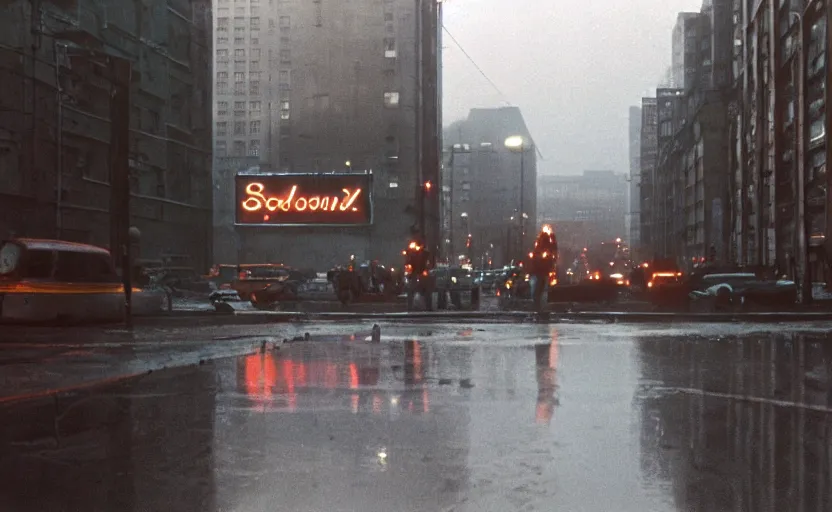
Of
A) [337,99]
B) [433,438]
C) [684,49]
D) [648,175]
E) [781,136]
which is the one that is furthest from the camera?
[648,175]

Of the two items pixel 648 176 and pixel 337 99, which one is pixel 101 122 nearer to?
pixel 337 99

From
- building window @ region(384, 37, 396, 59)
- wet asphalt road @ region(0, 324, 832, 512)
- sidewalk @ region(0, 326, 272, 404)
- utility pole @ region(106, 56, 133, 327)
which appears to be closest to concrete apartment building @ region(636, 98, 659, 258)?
building window @ region(384, 37, 396, 59)

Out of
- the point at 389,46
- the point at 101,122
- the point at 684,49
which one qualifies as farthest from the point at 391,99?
the point at 684,49

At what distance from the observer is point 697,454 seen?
696cm

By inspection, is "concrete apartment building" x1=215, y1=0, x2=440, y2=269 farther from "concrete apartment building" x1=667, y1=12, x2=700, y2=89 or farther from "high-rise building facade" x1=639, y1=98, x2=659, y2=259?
"high-rise building facade" x1=639, y1=98, x2=659, y2=259

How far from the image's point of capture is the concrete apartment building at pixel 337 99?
85375 mm

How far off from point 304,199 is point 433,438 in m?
66.4

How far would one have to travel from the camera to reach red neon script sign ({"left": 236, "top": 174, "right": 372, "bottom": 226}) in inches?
2876

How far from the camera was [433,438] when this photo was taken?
755 centimetres

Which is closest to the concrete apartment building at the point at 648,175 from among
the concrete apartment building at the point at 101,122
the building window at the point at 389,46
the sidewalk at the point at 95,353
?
the building window at the point at 389,46

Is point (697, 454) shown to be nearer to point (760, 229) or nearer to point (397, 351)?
point (397, 351)

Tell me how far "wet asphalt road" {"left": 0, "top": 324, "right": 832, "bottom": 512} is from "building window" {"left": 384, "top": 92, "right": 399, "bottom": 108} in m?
76.1

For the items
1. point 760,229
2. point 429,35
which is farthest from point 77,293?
point 429,35

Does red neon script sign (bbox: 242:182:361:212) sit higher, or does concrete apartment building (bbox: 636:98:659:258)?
concrete apartment building (bbox: 636:98:659:258)
